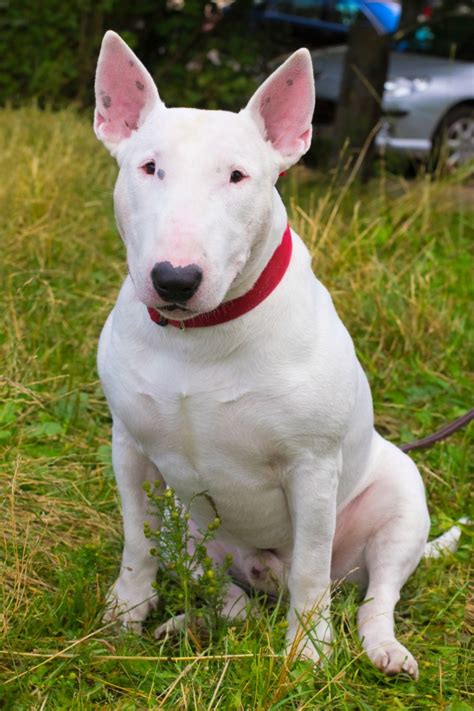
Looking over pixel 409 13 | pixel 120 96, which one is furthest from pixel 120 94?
pixel 409 13

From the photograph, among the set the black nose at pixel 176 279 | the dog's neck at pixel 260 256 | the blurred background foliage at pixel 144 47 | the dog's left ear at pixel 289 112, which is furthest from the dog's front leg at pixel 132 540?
the blurred background foliage at pixel 144 47

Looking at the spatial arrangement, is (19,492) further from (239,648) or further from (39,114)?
(39,114)

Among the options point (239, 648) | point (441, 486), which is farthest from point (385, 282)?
point (239, 648)

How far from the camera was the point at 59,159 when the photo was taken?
6.73m

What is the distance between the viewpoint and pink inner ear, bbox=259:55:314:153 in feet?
8.91

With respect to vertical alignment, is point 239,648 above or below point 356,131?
above

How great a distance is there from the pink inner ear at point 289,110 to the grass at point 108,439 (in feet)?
4.01

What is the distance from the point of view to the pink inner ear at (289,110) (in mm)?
2717

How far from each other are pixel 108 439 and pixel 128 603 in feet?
3.80

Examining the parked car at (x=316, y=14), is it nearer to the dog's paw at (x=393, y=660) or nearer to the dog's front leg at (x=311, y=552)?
the dog's front leg at (x=311, y=552)

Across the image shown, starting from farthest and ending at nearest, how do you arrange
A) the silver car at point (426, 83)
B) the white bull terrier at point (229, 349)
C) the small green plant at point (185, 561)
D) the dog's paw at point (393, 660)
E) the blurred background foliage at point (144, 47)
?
the silver car at point (426, 83), the blurred background foliage at point (144, 47), the dog's paw at point (393, 660), the small green plant at point (185, 561), the white bull terrier at point (229, 349)

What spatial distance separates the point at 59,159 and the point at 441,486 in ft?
12.2

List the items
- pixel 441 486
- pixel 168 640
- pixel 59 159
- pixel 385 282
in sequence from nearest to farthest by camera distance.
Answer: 1. pixel 168 640
2. pixel 441 486
3. pixel 385 282
4. pixel 59 159

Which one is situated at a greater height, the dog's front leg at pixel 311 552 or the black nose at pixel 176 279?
the black nose at pixel 176 279
